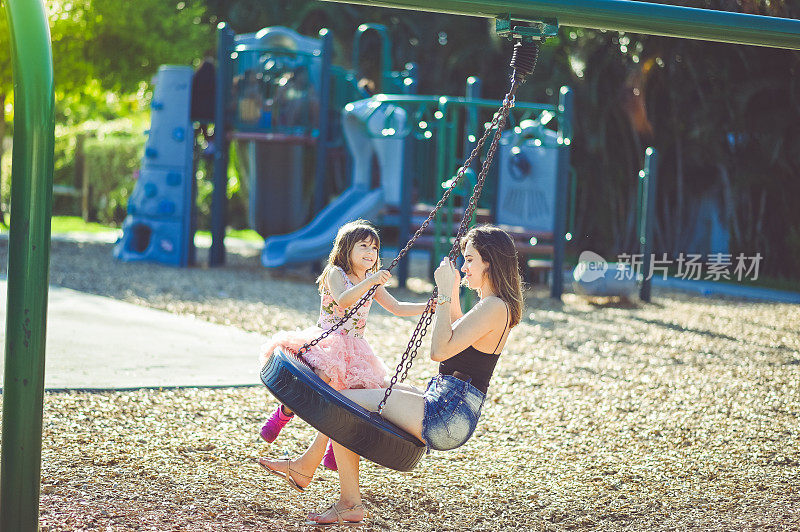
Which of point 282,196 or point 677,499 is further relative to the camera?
point 282,196

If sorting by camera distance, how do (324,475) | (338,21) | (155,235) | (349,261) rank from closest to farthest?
(349,261), (324,475), (155,235), (338,21)

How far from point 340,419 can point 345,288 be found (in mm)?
755

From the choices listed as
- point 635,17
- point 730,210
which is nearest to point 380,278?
point 635,17

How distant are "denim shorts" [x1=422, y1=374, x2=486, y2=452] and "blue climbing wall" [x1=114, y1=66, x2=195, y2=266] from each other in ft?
29.8

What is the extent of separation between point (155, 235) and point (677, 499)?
9300 mm

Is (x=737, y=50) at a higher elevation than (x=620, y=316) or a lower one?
higher

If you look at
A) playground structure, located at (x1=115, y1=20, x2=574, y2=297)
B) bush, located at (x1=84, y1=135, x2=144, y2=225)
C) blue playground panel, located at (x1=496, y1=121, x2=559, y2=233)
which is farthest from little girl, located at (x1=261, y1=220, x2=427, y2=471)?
bush, located at (x1=84, y1=135, x2=144, y2=225)

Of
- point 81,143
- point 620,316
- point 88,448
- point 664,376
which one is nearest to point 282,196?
point 620,316

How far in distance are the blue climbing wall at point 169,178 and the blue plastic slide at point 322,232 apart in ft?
4.77

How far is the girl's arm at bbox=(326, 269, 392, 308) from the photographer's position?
321 cm

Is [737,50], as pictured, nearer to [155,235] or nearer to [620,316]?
[620,316]

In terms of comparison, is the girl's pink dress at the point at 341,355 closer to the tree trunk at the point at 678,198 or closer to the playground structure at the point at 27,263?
the playground structure at the point at 27,263

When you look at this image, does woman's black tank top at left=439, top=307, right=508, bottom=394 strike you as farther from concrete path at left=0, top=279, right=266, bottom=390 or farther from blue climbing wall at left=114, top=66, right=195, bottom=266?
blue climbing wall at left=114, top=66, right=195, bottom=266

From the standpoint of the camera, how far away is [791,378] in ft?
20.5
